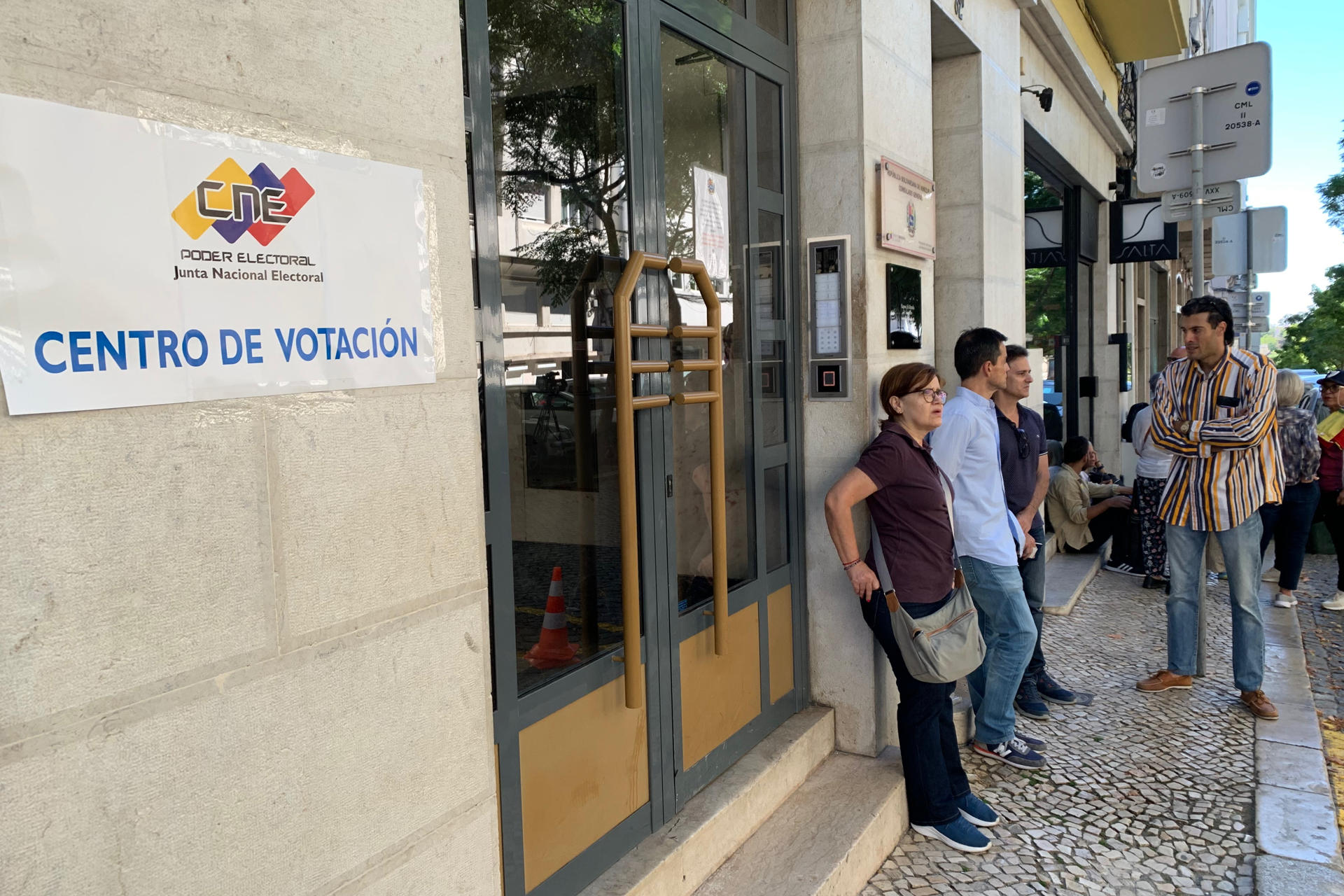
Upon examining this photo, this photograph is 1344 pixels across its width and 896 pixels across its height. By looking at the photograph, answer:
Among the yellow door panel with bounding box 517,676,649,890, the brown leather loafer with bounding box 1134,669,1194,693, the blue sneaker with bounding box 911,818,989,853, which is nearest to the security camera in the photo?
the brown leather loafer with bounding box 1134,669,1194,693

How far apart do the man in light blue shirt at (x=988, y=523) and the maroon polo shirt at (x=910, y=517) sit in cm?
52

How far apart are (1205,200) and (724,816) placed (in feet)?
15.9

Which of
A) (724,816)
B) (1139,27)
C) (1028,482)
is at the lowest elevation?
(724,816)

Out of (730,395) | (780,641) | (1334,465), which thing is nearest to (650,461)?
(730,395)

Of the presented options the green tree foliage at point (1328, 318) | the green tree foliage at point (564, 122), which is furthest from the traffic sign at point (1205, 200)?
the green tree foliage at point (1328, 318)

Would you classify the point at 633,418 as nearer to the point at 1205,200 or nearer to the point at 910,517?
the point at 910,517

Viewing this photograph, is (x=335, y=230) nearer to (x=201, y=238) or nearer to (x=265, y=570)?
(x=201, y=238)

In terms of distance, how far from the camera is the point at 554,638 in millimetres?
2695

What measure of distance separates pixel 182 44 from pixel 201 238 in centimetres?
29

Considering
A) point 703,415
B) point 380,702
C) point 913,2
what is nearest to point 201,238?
point 380,702

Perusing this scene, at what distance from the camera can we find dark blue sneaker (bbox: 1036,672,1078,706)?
5180 millimetres

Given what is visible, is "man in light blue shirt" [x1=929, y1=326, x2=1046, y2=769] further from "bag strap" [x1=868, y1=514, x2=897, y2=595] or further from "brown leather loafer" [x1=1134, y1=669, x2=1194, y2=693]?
"brown leather loafer" [x1=1134, y1=669, x2=1194, y2=693]

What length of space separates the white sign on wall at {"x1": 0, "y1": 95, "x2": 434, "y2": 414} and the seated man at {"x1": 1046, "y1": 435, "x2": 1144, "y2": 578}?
22.4ft

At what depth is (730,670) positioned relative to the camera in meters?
3.58
